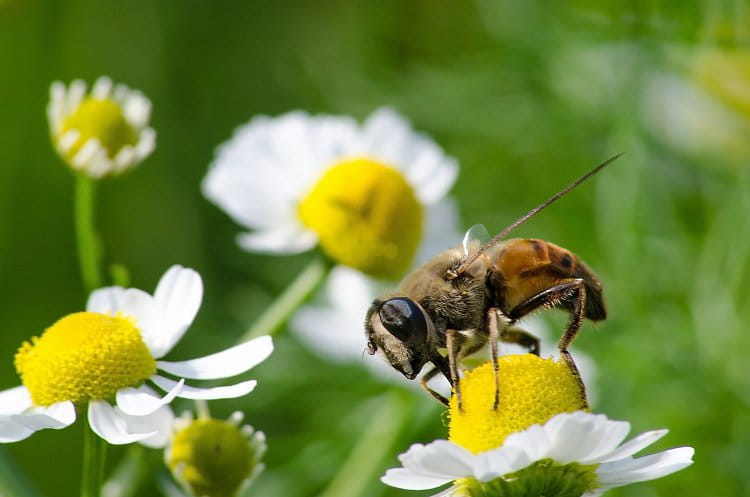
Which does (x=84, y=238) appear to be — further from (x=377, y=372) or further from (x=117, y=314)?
(x=377, y=372)

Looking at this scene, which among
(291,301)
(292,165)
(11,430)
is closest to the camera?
(11,430)

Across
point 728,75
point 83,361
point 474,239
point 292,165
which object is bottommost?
point 83,361

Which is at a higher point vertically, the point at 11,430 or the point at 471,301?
the point at 471,301

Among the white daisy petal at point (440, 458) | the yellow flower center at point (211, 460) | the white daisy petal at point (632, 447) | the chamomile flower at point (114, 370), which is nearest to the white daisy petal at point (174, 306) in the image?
the chamomile flower at point (114, 370)

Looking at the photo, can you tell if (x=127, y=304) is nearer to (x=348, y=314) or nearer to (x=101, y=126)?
(x=101, y=126)

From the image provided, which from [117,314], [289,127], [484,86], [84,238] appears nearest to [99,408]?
[117,314]

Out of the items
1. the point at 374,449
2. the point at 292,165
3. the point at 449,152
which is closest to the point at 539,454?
the point at 374,449

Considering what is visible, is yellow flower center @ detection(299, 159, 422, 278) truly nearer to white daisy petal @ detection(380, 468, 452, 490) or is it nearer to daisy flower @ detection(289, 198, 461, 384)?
daisy flower @ detection(289, 198, 461, 384)
